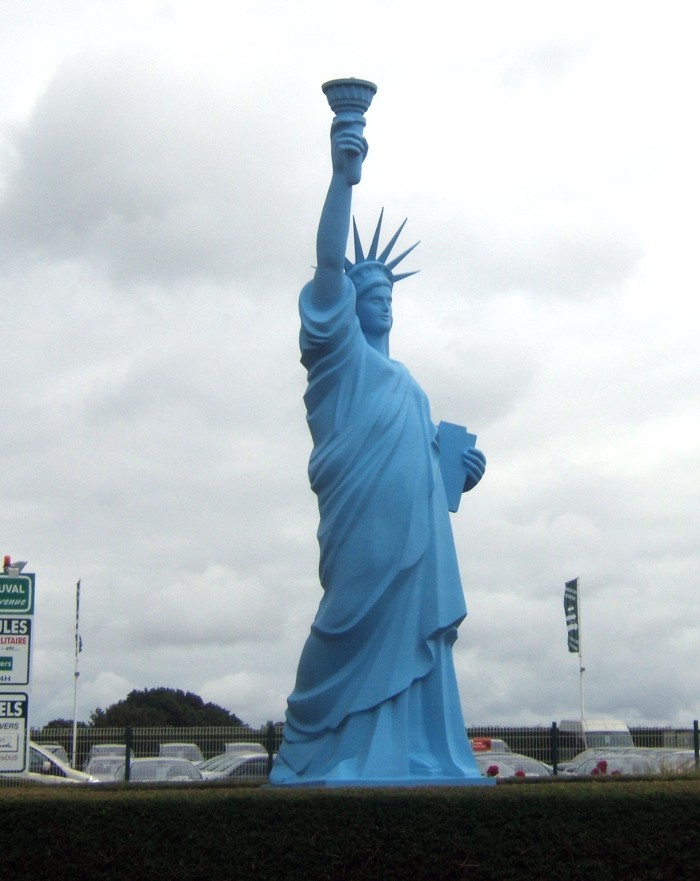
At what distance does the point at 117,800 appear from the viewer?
10141 millimetres

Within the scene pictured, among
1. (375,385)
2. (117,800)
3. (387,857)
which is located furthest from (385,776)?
(375,385)

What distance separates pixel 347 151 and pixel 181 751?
50.5 feet

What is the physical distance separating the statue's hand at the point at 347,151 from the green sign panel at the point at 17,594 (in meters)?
4.85

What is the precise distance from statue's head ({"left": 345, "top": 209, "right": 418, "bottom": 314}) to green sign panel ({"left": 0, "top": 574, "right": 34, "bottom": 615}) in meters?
4.10

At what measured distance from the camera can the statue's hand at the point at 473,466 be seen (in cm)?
1322

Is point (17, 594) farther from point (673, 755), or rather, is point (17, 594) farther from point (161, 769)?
point (673, 755)

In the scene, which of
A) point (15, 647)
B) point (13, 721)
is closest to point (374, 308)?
point (15, 647)

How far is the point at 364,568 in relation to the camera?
12008mm

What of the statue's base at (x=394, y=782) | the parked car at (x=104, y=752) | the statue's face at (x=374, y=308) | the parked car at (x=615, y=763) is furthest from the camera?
the parked car at (x=104, y=752)

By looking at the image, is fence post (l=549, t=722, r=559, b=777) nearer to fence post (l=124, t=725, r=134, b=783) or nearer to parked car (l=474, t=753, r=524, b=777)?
parked car (l=474, t=753, r=524, b=777)

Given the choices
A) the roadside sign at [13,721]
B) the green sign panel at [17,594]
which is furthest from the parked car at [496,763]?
the green sign panel at [17,594]

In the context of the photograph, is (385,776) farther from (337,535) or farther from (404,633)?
(337,535)

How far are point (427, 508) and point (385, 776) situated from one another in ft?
7.69

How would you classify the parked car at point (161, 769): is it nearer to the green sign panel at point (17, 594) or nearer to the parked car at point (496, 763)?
the parked car at point (496, 763)
